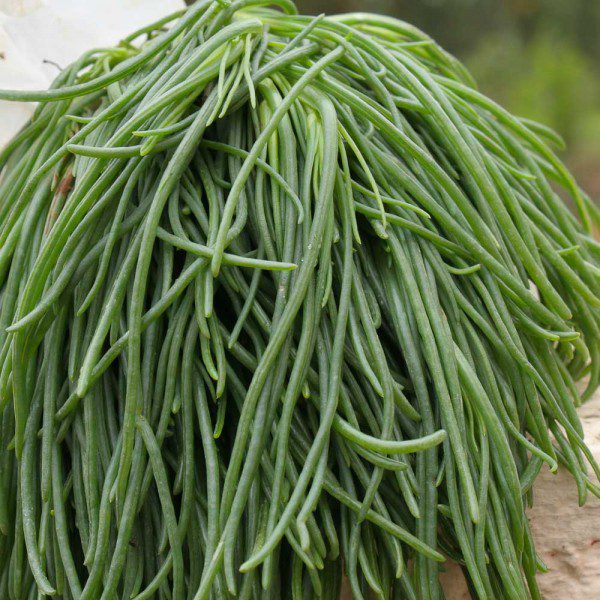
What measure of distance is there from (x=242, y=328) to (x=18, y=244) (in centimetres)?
20

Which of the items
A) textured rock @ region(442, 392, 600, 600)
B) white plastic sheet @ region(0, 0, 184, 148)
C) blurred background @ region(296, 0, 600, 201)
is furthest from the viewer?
blurred background @ region(296, 0, 600, 201)

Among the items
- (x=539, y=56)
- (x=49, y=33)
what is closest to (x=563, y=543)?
(x=49, y=33)

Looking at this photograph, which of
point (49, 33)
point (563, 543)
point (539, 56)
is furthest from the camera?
point (539, 56)

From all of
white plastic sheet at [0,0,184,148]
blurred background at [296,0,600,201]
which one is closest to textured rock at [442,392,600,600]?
white plastic sheet at [0,0,184,148]

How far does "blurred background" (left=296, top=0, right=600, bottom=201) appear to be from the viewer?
3.17 metres

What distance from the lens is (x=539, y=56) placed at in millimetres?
3314

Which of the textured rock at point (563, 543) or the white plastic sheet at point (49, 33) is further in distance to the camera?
the white plastic sheet at point (49, 33)

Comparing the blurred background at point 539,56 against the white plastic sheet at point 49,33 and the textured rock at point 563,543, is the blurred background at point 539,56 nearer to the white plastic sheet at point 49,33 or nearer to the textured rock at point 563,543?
the white plastic sheet at point 49,33

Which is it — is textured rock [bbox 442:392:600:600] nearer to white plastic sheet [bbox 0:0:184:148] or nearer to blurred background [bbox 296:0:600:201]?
white plastic sheet [bbox 0:0:184:148]

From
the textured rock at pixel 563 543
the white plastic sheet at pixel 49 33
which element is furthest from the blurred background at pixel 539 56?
the textured rock at pixel 563 543

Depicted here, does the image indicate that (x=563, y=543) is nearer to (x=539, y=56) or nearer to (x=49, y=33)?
(x=49, y=33)

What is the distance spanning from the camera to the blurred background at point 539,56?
3.17m

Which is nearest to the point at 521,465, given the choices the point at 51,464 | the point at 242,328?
the point at 242,328

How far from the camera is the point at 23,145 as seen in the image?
29.1 inches
